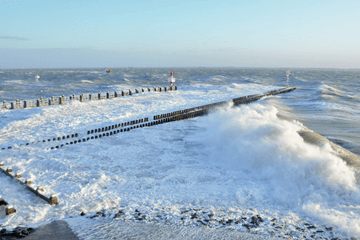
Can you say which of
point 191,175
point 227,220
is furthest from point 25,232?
point 191,175

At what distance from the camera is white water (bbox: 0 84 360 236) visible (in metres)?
7.09

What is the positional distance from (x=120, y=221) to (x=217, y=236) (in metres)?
2.37

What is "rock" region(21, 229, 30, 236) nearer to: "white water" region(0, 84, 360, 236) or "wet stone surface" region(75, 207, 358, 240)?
"white water" region(0, 84, 360, 236)

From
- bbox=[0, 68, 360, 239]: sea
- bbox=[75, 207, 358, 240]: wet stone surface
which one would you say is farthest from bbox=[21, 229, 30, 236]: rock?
bbox=[75, 207, 358, 240]: wet stone surface

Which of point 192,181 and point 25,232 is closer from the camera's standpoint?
point 25,232

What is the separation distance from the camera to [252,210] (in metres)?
7.16

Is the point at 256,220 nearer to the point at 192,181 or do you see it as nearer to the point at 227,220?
the point at 227,220

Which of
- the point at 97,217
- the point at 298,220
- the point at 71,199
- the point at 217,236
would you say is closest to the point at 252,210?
the point at 298,220

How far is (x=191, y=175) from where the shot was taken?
369 inches

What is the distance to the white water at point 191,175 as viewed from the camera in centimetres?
709

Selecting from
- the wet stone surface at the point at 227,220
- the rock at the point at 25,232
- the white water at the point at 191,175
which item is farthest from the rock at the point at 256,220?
the rock at the point at 25,232

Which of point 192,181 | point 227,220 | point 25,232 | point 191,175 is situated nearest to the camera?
point 25,232

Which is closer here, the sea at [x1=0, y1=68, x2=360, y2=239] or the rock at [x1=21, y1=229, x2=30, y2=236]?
the rock at [x1=21, y1=229, x2=30, y2=236]

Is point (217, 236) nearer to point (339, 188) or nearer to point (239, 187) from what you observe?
point (239, 187)
